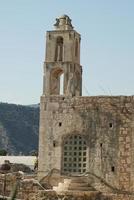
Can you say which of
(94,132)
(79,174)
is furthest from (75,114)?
(79,174)

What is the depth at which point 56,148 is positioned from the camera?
26.4 meters

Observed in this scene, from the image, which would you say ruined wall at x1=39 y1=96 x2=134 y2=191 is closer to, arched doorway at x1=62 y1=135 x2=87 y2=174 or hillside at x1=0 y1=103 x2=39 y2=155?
arched doorway at x1=62 y1=135 x2=87 y2=174

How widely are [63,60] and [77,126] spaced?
4.04 metres

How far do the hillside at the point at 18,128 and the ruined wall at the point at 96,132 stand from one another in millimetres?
93261

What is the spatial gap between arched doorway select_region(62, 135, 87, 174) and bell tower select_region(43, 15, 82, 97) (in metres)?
2.60

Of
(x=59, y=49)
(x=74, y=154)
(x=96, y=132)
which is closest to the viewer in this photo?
(x=96, y=132)

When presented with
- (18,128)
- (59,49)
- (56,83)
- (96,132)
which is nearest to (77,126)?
(96,132)

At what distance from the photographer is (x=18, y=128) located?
442 ft

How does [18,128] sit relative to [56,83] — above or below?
above

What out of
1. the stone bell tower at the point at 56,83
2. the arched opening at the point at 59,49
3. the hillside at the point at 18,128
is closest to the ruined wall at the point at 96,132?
the stone bell tower at the point at 56,83

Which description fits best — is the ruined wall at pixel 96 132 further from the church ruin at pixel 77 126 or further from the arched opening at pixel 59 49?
the arched opening at pixel 59 49

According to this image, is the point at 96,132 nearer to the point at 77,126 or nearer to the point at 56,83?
the point at 77,126

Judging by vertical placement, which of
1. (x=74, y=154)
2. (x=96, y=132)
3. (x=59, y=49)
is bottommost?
(x=74, y=154)

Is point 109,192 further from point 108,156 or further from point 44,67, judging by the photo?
point 44,67
